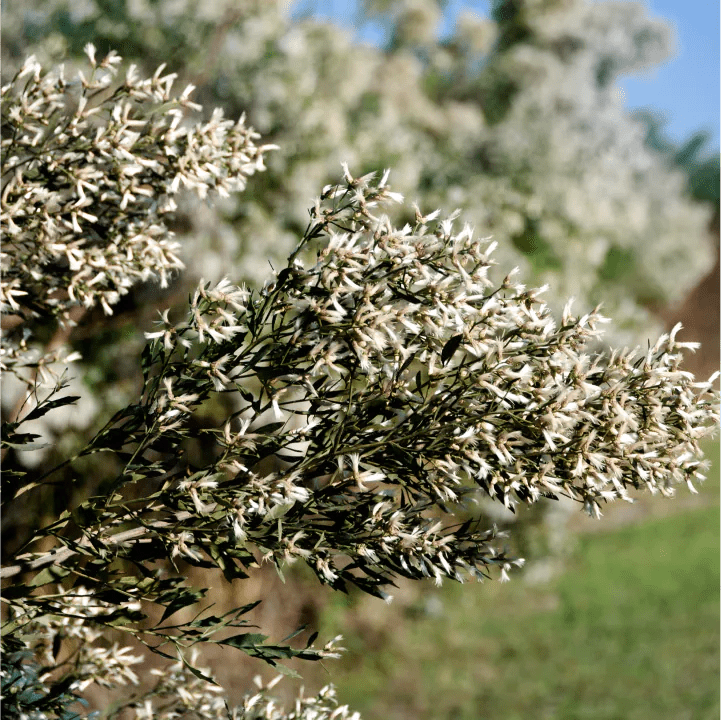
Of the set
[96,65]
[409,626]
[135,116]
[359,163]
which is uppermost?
[359,163]

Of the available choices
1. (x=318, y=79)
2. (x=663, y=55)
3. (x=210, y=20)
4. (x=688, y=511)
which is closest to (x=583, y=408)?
(x=210, y=20)

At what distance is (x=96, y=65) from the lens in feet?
6.31

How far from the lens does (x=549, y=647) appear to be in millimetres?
7980

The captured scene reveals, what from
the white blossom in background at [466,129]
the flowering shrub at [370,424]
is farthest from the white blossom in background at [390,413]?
the white blossom in background at [466,129]

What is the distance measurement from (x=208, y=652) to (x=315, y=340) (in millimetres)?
5261

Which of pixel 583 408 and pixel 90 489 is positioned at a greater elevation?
pixel 90 489

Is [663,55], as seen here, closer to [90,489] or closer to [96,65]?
[90,489]

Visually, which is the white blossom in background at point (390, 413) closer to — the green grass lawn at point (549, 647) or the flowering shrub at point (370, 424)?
the flowering shrub at point (370, 424)

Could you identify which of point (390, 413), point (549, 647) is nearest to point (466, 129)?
point (549, 647)

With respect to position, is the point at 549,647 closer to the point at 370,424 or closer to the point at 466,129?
the point at 466,129

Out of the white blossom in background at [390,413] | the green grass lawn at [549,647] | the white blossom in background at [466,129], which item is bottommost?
the white blossom in background at [390,413]

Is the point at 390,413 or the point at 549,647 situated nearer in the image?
the point at 390,413

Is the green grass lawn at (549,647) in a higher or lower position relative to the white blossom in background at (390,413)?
higher

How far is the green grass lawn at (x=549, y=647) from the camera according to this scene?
6809mm
